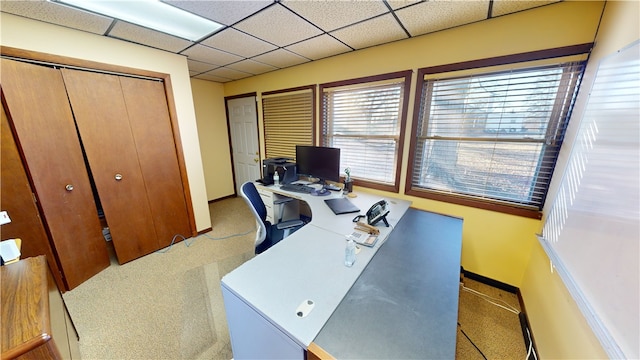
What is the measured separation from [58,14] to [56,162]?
119 cm

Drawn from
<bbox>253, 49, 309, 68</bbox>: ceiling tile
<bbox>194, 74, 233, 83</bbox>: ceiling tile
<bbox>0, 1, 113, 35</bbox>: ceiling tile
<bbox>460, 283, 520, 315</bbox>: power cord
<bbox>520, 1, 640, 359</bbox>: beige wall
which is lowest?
<bbox>460, 283, 520, 315</bbox>: power cord

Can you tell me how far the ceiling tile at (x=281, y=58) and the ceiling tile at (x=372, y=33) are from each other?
71 cm

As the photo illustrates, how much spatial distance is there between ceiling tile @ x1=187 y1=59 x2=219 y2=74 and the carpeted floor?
249 centimetres

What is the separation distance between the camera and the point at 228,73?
10.8ft

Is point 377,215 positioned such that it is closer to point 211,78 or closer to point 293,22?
point 293,22

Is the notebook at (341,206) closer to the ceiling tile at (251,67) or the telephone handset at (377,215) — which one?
the telephone handset at (377,215)

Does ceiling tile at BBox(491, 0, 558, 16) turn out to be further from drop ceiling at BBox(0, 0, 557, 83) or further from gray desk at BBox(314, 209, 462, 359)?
gray desk at BBox(314, 209, 462, 359)

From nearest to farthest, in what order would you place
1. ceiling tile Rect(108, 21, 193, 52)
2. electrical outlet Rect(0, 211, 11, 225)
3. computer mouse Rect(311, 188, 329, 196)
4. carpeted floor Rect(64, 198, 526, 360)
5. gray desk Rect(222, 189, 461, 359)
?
gray desk Rect(222, 189, 461, 359)
carpeted floor Rect(64, 198, 526, 360)
electrical outlet Rect(0, 211, 11, 225)
ceiling tile Rect(108, 21, 193, 52)
computer mouse Rect(311, 188, 329, 196)

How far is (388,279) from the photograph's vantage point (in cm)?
108

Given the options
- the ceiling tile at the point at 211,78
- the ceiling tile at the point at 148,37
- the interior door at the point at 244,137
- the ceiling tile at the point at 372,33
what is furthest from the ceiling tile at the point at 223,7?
the ceiling tile at the point at 211,78

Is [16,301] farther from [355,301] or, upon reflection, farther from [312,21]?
[312,21]

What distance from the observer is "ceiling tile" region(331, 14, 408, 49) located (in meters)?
1.73

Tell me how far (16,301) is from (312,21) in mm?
2389

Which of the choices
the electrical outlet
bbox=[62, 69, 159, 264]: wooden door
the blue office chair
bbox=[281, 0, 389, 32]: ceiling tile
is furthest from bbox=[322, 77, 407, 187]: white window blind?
the electrical outlet
